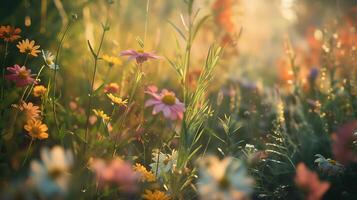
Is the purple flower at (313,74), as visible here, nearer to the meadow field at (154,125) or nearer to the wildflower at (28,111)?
the meadow field at (154,125)

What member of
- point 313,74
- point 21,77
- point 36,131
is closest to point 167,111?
point 36,131

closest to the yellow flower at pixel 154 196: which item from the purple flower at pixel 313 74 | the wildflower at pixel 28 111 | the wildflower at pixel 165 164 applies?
the wildflower at pixel 165 164

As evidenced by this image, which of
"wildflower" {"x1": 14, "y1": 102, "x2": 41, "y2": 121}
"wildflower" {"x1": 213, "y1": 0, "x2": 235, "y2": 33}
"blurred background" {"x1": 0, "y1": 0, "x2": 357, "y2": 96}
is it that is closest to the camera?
"wildflower" {"x1": 14, "y1": 102, "x2": 41, "y2": 121}

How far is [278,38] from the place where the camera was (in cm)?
994

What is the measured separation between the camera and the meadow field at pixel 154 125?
100 centimetres

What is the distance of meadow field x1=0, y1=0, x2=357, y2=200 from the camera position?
1.00 meters

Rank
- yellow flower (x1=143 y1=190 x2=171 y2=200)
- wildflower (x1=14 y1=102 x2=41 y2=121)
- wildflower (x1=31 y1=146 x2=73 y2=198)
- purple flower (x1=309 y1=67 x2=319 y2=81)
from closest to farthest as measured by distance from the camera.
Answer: wildflower (x1=31 y1=146 x2=73 y2=198), yellow flower (x1=143 y1=190 x2=171 y2=200), wildflower (x1=14 y1=102 x2=41 y2=121), purple flower (x1=309 y1=67 x2=319 y2=81)

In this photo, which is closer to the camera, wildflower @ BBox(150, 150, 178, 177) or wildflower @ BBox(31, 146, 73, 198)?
wildflower @ BBox(31, 146, 73, 198)

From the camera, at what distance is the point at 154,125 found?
1.88 metres

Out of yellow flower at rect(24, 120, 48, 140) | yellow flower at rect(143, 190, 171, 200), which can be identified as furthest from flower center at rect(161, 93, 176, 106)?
yellow flower at rect(24, 120, 48, 140)

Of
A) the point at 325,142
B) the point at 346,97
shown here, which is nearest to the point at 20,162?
the point at 325,142

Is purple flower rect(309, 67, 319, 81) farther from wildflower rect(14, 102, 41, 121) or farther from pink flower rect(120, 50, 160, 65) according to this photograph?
wildflower rect(14, 102, 41, 121)

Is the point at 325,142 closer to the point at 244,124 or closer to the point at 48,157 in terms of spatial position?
the point at 244,124

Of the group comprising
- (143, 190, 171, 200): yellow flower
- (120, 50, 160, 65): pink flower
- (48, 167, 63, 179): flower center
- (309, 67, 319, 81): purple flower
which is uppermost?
(120, 50, 160, 65): pink flower
